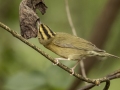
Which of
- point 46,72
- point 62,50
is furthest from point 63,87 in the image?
point 62,50

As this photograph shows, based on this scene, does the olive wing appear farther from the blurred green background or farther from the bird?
the blurred green background

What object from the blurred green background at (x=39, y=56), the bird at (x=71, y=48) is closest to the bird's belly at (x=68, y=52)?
the bird at (x=71, y=48)

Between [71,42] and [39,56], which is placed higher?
[39,56]

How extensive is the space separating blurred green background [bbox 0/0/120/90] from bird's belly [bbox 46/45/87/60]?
0.60m

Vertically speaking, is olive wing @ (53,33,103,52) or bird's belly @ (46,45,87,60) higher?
olive wing @ (53,33,103,52)

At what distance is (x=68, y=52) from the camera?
3293mm

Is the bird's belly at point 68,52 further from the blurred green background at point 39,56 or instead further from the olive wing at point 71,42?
the blurred green background at point 39,56

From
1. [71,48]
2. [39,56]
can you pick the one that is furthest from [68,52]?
[39,56]

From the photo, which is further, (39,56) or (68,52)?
(39,56)

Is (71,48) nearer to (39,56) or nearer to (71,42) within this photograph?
(71,42)

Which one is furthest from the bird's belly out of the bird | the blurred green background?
the blurred green background

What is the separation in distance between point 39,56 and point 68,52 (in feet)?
6.74

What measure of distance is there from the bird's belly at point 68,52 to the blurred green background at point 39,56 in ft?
1.98

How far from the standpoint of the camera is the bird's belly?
322 centimetres
